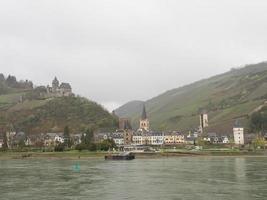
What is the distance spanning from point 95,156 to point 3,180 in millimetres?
84310

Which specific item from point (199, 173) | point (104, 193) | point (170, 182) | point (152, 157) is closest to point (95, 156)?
point (152, 157)

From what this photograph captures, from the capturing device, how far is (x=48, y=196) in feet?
196

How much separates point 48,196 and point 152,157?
333ft

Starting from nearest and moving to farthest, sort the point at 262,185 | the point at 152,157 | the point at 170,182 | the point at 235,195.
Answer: the point at 235,195, the point at 262,185, the point at 170,182, the point at 152,157

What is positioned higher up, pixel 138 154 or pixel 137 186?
pixel 138 154

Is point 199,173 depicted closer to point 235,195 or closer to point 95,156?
point 235,195

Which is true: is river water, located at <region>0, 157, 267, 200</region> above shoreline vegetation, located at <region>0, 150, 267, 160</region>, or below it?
below

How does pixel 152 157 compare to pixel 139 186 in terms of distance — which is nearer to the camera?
pixel 139 186

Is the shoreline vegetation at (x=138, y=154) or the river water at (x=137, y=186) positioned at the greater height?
the shoreline vegetation at (x=138, y=154)

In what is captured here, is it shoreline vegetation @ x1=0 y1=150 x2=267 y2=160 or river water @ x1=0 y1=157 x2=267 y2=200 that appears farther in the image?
shoreline vegetation @ x1=0 y1=150 x2=267 y2=160

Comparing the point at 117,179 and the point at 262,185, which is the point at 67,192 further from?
the point at 262,185

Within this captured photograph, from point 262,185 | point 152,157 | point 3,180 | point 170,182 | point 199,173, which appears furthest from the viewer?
point 152,157

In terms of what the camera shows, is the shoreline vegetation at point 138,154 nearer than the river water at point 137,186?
No

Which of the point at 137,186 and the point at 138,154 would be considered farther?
the point at 138,154
